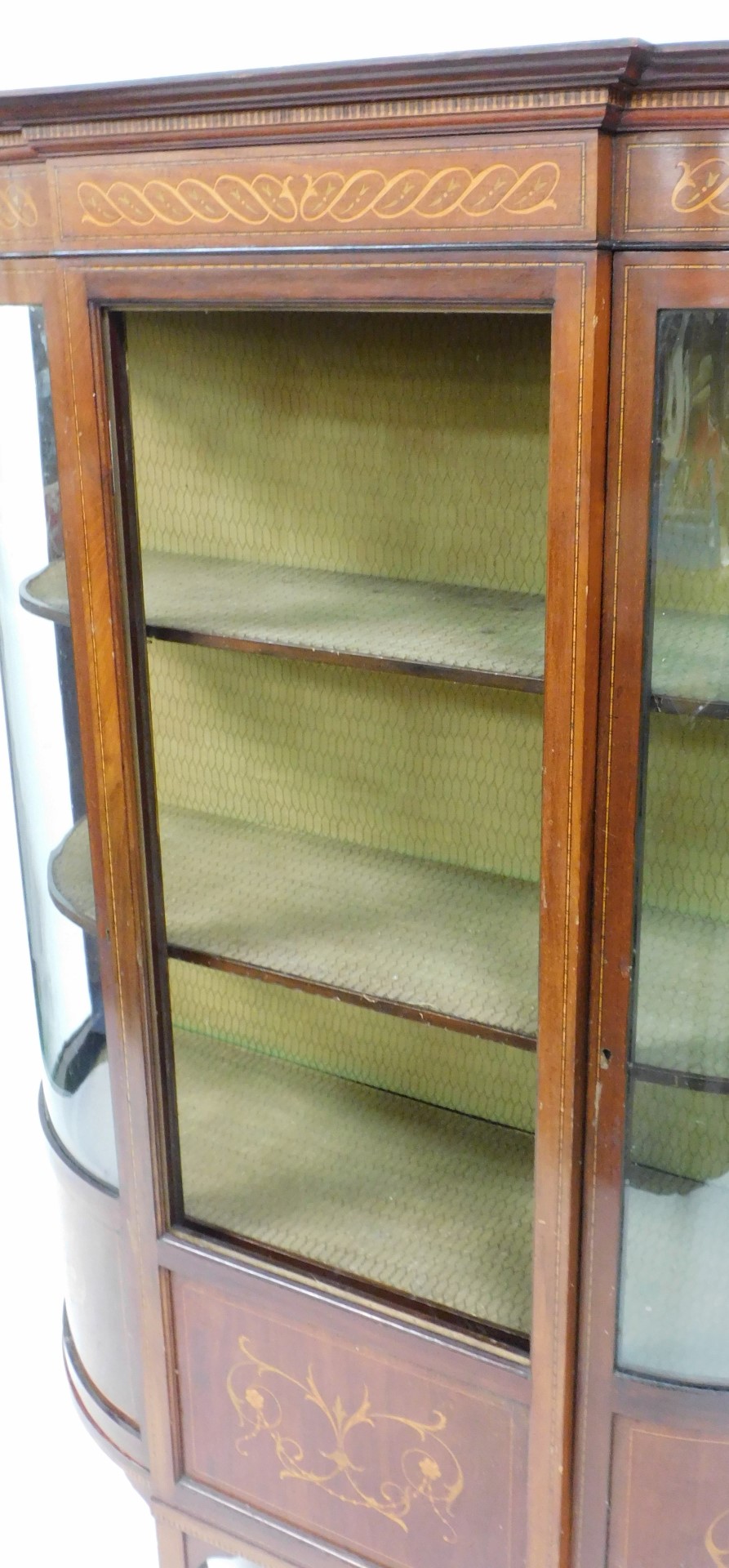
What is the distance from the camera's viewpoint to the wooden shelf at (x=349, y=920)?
1225 mm

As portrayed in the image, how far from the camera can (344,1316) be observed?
128 centimetres

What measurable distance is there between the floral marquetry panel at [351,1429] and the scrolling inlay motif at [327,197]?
2.92 feet

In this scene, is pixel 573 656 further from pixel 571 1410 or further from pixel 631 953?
pixel 571 1410

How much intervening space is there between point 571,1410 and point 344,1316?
0.70ft

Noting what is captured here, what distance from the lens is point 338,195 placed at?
3.19ft

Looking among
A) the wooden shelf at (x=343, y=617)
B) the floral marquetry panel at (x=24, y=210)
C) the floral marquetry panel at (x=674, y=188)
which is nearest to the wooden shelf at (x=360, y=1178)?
the wooden shelf at (x=343, y=617)

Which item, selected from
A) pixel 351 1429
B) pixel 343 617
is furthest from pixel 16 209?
pixel 351 1429

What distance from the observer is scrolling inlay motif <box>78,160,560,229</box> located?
2.99ft

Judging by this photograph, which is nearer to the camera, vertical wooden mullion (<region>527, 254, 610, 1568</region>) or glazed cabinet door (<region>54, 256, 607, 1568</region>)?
vertical wooden mullion (<region>527, 254, 610, 1568</region>)

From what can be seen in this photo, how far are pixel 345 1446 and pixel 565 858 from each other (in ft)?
2.10

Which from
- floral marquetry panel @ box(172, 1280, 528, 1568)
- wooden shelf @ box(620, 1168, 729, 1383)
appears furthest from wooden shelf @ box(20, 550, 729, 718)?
floral marquetry panel @ box(172, 1280, 528, 1568)

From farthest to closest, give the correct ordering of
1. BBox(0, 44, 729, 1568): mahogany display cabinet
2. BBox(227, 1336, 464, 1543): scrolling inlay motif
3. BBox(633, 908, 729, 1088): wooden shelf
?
BBox(227, 1336, 464, 1543): scrolling inlay motif → BBox(633, 908, 729, 1088): wooden shelf → BBox(0, 44, 729, 1568): mahogany display cabinet

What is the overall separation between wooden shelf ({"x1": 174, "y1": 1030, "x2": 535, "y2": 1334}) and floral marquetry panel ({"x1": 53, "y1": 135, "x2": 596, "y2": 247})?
757 mm

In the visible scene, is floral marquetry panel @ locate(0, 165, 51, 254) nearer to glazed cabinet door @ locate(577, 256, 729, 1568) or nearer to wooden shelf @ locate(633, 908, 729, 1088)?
glazed cabinet door @ locate(577, 256, 729, 1568)
